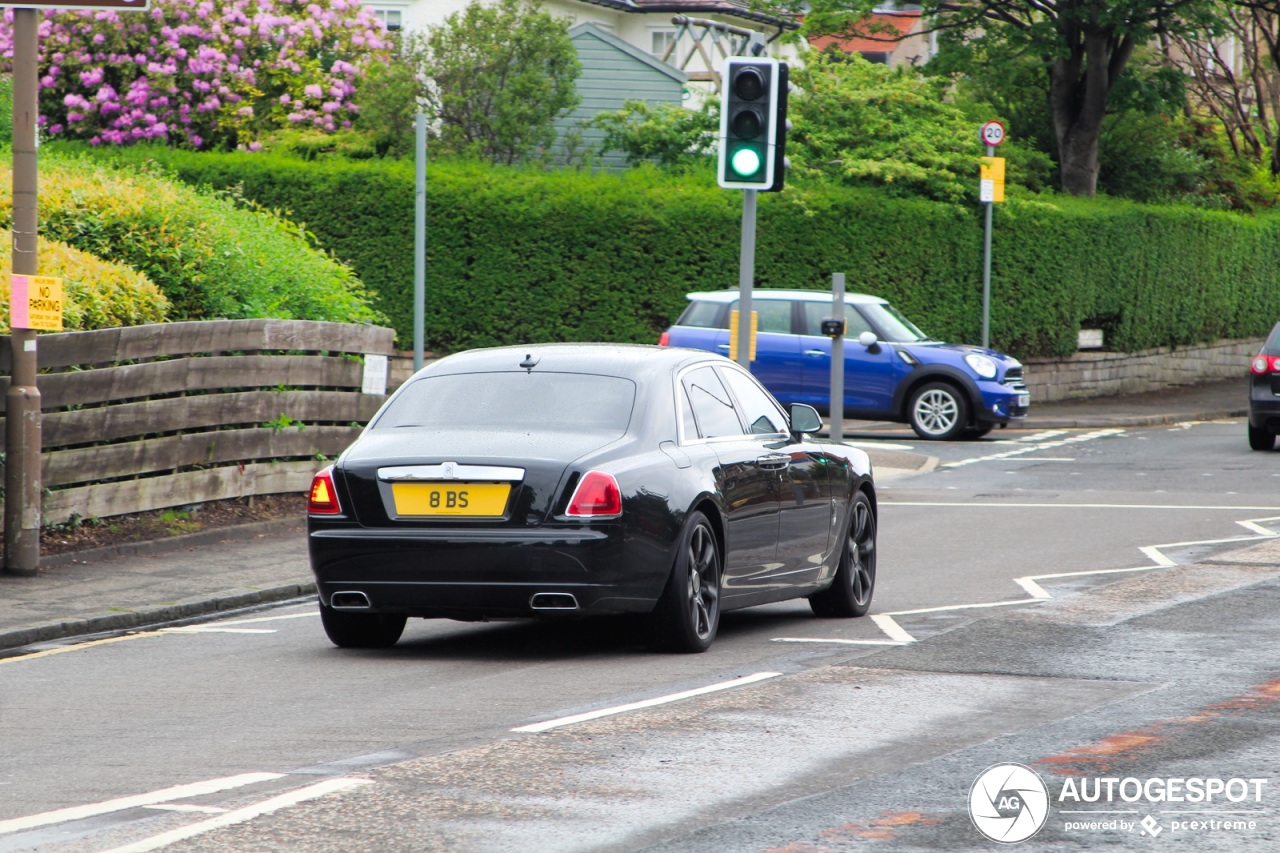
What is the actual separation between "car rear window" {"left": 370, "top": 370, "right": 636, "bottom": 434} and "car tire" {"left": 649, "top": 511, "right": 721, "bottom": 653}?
66cm

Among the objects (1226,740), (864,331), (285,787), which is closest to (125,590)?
(285,787)

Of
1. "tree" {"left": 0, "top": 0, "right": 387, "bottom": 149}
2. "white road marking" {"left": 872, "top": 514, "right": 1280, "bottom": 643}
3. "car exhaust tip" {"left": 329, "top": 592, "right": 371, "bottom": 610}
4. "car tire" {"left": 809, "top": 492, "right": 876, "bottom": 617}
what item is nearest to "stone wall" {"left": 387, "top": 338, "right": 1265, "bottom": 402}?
"tree" {"left": 0, "top": 0, "right": 387, "bottom": 149}

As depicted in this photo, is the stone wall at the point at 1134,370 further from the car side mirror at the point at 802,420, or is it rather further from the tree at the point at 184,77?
the car side mirror at the point at 802,420

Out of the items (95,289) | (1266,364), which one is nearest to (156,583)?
(95,289)

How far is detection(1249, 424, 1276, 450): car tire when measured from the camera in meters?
23.8

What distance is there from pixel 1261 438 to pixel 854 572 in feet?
45.6

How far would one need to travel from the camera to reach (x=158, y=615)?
37.0 ft

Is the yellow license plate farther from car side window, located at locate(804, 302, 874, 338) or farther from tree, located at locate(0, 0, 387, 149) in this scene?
tree, located at locate(0, 0, 387, 149)

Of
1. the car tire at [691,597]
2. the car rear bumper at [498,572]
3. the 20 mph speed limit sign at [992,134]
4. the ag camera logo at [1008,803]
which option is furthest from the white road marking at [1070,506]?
the 20 mph speed limit sign at [992,134]

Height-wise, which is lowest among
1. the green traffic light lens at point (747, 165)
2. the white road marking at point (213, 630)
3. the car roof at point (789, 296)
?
the white road marking at point (213, 630)

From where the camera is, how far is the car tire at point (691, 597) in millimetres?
9406

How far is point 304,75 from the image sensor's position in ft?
109

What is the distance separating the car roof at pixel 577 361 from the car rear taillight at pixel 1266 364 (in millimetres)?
14533

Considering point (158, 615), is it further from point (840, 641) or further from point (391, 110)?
point (391, 110)
